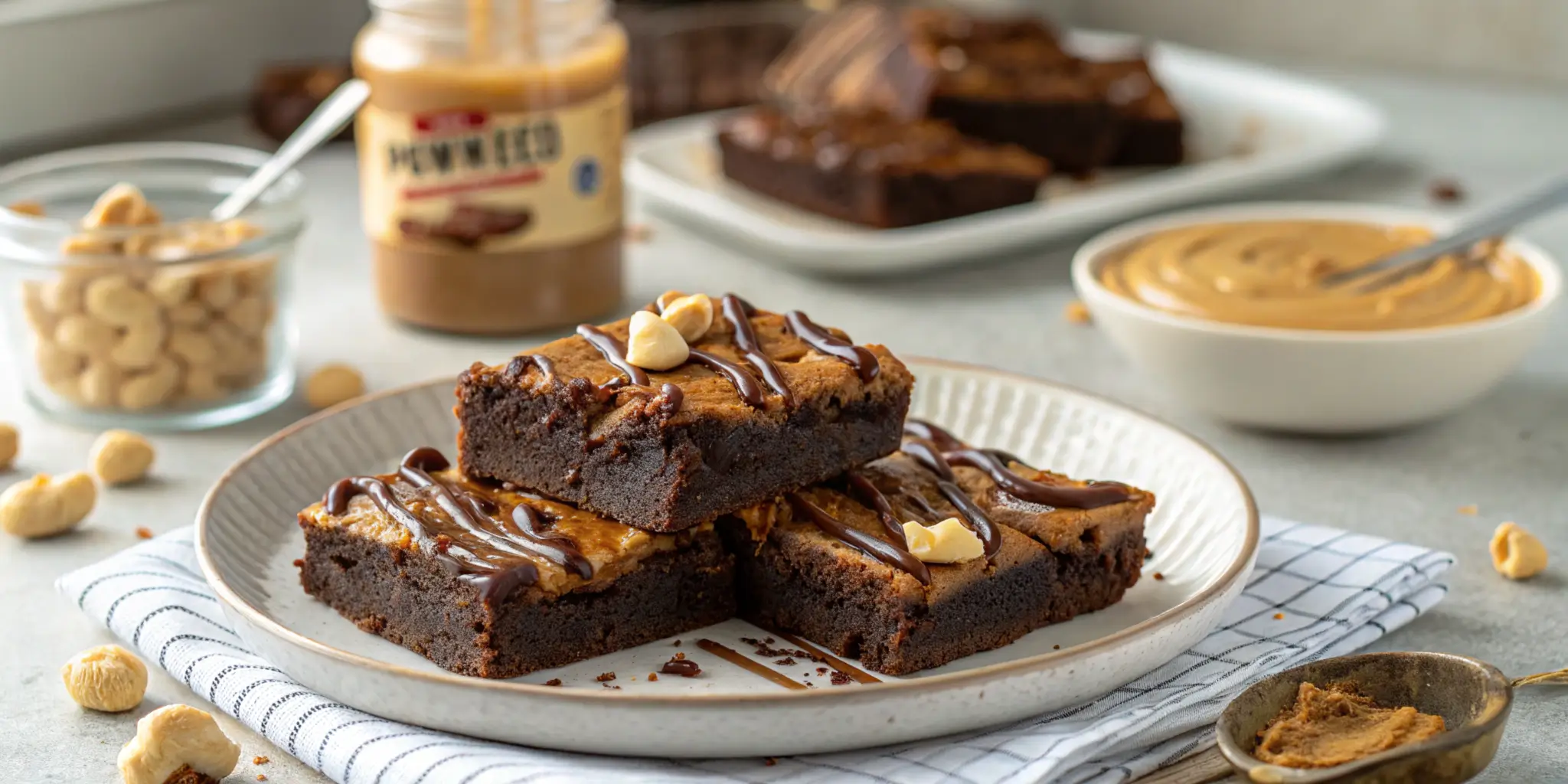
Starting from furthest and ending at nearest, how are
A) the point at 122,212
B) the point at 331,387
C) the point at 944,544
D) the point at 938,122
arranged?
the point at 938,122
the point at 331,387
the point at 122,212
the point at 944,544

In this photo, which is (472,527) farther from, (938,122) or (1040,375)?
(938,122)

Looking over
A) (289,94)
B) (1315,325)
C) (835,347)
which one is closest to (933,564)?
(835,347)

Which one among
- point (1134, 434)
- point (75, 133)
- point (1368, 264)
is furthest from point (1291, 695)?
point (75, 133)

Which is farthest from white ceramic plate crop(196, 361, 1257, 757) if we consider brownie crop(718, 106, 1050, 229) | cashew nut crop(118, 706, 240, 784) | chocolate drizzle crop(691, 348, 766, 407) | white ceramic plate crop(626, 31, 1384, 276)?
brownie crop(718, 106, 1050, 229)

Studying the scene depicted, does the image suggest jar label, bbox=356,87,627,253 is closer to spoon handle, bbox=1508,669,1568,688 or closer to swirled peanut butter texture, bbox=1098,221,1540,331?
swirled peanut butter texture, bbox=1098,221,1540,331

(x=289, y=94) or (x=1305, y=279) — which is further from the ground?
(x=1305, y=279)

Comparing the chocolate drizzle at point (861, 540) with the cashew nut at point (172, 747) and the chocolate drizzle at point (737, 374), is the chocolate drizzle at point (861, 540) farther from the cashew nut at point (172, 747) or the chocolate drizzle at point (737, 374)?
the cashew nut at point (172, 747)

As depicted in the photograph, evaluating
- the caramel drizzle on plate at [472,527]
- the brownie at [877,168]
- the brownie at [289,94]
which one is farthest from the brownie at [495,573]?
the brownie at [289,94]
